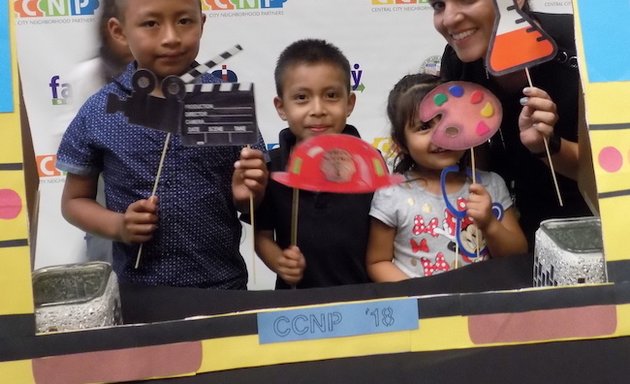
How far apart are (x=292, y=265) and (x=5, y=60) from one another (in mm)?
532

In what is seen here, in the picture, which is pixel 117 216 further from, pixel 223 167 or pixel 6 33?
pixel 6 33

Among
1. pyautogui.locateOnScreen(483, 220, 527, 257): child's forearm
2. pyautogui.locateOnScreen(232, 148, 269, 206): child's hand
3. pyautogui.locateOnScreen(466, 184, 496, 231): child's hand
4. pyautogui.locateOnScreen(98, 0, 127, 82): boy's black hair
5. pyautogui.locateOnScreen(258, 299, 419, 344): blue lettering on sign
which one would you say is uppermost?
pyautogui.locateOnScreen(98, 0, 127, 82): boy's black hair

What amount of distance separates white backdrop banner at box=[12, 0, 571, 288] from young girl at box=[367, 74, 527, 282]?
70cm

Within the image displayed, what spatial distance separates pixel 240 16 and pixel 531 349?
52.4 inches

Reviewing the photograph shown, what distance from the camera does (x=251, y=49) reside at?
2078 mm

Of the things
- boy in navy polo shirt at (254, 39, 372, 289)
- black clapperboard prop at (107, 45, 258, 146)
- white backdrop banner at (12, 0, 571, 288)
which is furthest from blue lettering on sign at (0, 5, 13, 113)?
white backdrop banner at (12, 0, 571, 288)

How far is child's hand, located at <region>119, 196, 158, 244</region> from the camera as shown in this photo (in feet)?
3.92

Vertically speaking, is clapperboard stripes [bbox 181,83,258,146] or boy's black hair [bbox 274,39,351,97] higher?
boy's black hair [bbox 274,39,351,97]

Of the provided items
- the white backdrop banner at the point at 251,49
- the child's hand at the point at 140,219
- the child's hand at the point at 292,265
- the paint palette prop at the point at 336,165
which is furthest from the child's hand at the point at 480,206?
the white backdrop banner at the point at 251,49

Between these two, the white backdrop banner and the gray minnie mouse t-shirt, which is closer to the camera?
the gray minnie mouse t-shirt

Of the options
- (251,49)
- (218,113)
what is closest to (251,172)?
(218,113)

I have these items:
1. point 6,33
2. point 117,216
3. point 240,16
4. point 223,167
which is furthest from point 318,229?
point 240,16

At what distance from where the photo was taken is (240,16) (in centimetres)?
207

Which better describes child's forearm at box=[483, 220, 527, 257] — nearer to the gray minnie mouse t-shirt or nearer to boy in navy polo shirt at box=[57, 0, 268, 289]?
the gray minnie mouse t-shirt
